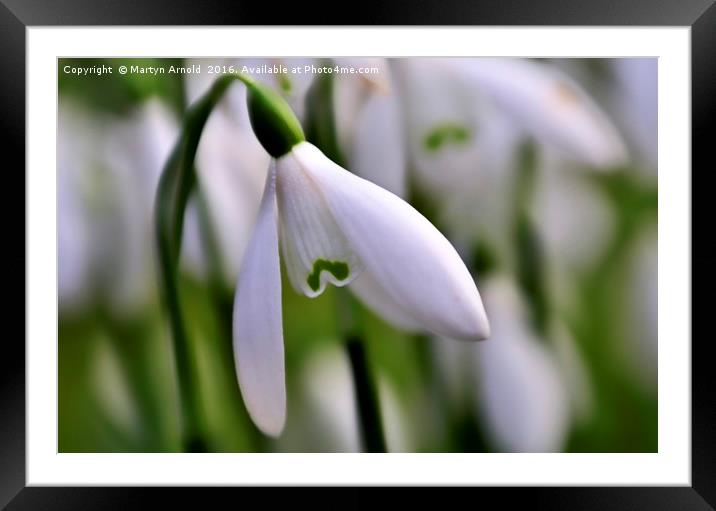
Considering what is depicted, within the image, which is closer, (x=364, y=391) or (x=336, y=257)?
(x=336, y=257)

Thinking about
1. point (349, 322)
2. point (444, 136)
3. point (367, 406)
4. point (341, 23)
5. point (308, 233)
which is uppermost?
point (341, 23)

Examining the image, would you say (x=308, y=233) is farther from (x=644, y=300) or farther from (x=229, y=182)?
(x=644, y=300)

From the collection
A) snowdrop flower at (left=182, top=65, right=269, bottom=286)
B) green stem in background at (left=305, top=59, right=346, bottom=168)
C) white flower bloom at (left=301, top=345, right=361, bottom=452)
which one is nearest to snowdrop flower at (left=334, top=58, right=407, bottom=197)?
green stem in background at (left=305, top=59, right=346, bottom=168)

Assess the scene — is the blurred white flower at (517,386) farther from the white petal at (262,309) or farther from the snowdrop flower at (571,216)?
the white petal at (262,309)

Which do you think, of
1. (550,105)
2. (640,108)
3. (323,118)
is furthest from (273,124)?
(640,108)

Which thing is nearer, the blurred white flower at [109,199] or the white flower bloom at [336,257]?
the white flower bloom at [336,257]

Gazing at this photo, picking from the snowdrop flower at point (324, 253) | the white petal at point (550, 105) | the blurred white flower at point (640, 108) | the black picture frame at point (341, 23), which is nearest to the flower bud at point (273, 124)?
the snowdrop flower at point (324, 253)
